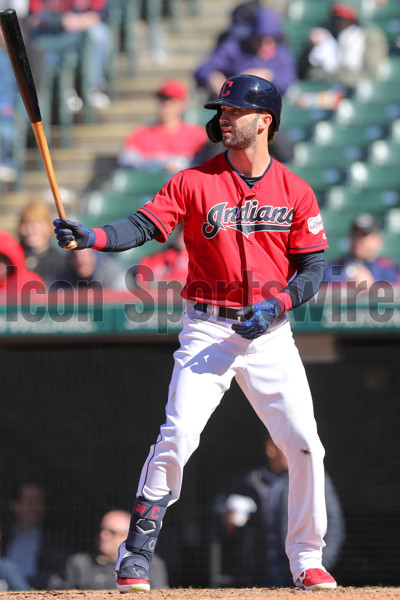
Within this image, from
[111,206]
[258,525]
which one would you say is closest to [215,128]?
[258,525]

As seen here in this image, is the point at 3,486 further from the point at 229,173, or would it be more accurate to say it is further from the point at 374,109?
the point at 374,109

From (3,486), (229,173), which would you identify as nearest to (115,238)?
(229,173)

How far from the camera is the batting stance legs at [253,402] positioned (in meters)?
3.49

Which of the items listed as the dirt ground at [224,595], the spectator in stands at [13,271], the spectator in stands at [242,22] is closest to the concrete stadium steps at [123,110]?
the spectator in stands at [242,22]

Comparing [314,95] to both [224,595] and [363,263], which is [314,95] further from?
[224,595]

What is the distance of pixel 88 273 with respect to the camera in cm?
628

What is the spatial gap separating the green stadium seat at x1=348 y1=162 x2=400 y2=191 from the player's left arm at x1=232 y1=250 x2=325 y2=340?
4.00m

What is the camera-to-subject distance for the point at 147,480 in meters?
3.54

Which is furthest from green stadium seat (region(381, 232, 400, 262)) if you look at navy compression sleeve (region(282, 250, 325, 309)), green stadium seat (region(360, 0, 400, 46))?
navy compression sleeve (region(282, 250, 325, 309))

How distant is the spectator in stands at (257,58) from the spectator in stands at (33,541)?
386cm

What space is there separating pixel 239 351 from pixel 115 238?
2.10 feet

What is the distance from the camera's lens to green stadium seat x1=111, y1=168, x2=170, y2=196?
7648mm

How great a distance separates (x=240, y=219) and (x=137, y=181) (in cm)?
430

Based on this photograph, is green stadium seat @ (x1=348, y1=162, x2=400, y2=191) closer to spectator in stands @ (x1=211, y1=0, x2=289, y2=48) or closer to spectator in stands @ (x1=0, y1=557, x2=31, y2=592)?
spectator in stands @ (x1=211, y1=0, x2=289, y2=48)
